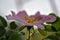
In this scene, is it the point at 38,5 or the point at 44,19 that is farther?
the point at 38,5

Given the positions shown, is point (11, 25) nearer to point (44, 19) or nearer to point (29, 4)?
point (44, 19)

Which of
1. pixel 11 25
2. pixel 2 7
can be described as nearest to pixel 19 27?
pixel 11 25

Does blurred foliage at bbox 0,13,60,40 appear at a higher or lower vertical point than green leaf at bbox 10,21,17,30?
lower

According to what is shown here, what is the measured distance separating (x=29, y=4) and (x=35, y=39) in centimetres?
34

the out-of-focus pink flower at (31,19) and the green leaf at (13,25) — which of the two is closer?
the out-of-focus pink flower at (31,19)

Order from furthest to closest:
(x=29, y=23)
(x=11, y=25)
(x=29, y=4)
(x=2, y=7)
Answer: (x=29, y=4) → (x=2, y=7) → (x=11, y=25) → (x=29, y=23)

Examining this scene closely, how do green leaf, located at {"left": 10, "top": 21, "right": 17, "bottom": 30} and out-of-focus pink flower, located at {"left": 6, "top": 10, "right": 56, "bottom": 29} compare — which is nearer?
out-of-focus pink flower, located at {"left": 6, "top": 10, "right": 56, "bottom": 29}

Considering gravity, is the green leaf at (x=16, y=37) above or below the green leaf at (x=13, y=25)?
below

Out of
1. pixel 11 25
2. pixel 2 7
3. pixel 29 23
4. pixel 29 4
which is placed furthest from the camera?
pixel 29 4

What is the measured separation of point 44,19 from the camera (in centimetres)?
42

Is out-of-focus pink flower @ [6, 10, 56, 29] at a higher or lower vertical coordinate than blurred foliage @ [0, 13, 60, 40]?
higher

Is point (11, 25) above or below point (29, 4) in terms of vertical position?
below

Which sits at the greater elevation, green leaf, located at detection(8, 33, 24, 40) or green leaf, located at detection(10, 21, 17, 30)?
green leaf, located at detection(10, 21, 17, 30)

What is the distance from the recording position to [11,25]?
0.52 metres
